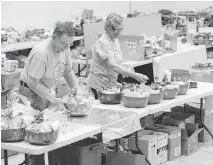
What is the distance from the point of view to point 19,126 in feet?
11.2

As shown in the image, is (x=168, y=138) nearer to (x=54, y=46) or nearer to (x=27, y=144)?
(x=54, y=46)

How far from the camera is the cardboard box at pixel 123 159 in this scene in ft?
14.0

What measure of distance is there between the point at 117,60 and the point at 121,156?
1.31 m

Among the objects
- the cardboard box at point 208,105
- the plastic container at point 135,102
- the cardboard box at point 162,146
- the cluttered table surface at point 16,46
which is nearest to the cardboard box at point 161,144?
the cardboard box at point 162,146

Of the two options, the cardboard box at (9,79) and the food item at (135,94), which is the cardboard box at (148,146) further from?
the cardboard box at (9,79)

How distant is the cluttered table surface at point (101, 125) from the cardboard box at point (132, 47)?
203 cm

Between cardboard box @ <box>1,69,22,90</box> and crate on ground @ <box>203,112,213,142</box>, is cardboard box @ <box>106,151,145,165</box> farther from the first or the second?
cardboard box @ <box>1,69,22,90</box>

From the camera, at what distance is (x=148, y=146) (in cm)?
492

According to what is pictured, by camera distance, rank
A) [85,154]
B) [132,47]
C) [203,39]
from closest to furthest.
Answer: [85,154]
[132,47]
[203,39]

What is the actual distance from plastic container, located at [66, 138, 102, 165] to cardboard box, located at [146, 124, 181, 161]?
1.37 m

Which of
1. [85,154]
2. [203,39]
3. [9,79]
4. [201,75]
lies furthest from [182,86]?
[203,39]

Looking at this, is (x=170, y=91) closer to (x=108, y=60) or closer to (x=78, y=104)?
(x=108, y=60)

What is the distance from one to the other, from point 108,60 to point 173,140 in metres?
1.17

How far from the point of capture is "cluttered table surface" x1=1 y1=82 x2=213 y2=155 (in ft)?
11.0
